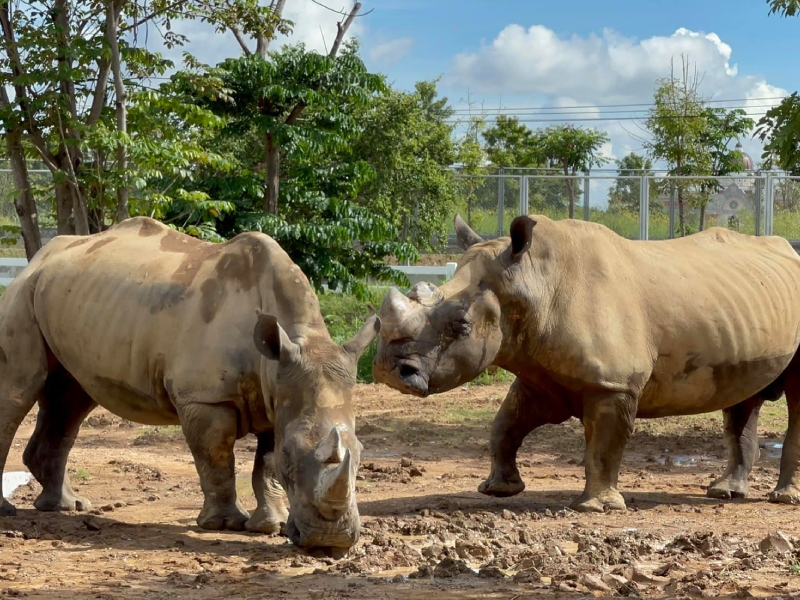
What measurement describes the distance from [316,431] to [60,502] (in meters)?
2.57

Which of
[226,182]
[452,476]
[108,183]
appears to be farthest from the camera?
Result: [226,182]

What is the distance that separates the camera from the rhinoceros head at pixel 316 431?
5.28m

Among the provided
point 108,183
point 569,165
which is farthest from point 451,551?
point 569,165

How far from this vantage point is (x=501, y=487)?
766 centimetres

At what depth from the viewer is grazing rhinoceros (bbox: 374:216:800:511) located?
6.90 metres

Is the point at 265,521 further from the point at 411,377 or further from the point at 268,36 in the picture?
the point at 268,36

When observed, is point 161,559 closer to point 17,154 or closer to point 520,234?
point 520,234

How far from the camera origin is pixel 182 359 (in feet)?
20.9

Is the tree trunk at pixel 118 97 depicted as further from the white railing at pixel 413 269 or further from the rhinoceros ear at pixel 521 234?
the white railing at pixel 413 269

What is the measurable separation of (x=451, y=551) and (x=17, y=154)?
329 inches

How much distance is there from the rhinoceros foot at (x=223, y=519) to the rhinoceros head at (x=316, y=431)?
2.52ft

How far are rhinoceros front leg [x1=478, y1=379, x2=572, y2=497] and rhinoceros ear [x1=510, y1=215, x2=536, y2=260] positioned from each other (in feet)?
3.54

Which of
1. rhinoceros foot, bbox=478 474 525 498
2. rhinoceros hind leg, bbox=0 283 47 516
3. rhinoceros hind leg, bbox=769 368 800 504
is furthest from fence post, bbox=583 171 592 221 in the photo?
rhinoceros hind leg, bbox=0 283 47 516

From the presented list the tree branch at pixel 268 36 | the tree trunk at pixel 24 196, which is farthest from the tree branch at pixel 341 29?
the tree trunk at pixel 24 196
